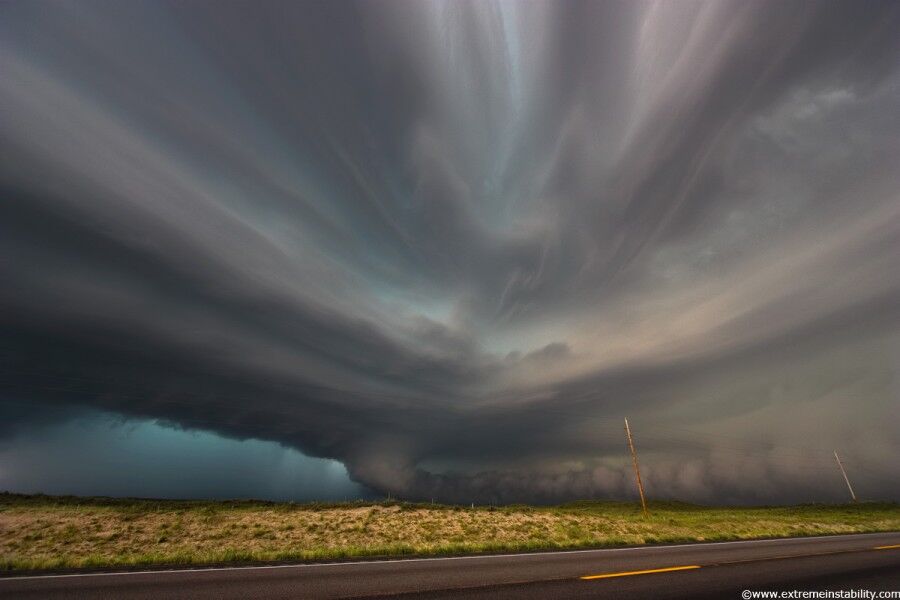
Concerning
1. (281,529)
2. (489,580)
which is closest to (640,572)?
(489,580)

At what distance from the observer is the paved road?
400 inches

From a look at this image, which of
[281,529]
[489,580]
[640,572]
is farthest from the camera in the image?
[281,529]

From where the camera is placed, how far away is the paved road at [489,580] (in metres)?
10.1

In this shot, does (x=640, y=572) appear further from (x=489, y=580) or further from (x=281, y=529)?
(x=281, y=529)

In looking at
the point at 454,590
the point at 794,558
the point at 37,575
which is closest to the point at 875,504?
the point at 794,558

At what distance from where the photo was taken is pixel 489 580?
37.7 feet

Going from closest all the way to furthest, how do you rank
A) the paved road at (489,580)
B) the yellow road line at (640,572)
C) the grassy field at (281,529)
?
the paved road at (489,580)
the yellow road line at (640,572)
the grassy field at (281,529)

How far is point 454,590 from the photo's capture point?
33.3ft

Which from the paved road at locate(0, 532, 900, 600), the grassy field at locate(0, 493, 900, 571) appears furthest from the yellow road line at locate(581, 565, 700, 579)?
the grassy field at locate(0, 493, 900, 571)

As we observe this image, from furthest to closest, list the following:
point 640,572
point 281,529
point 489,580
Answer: point 281,529, point 640,572, point 489,580

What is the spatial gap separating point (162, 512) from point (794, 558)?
52252 mm

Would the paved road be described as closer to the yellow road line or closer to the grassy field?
the yellow road line

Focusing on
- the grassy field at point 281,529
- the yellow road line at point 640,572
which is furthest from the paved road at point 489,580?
the grassy field at point 281,529

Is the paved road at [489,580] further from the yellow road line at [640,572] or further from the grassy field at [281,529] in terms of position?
the grassy field at [281,529]
